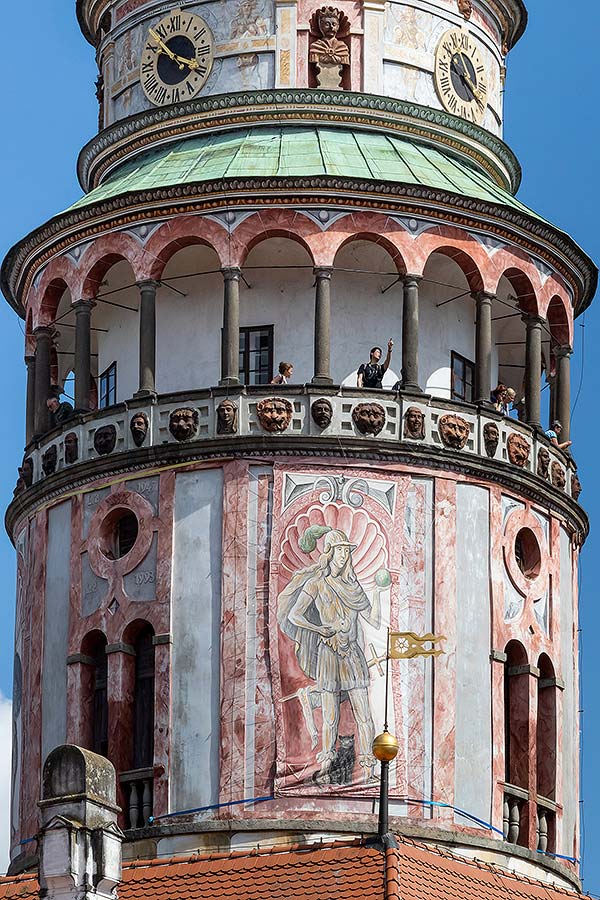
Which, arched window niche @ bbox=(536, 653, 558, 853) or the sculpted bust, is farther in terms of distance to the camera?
the sculpted bust

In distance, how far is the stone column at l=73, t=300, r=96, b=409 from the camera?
47.5 m

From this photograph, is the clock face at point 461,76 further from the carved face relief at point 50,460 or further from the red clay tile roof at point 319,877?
the red clay tile roof at point 319,877

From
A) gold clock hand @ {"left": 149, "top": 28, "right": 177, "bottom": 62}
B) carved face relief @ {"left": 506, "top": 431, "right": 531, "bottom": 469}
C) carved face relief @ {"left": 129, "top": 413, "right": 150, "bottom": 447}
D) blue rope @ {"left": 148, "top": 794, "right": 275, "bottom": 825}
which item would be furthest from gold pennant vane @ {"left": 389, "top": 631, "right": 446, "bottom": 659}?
gold clock hand @ {"left": 149, "top": 28, "right": 177, "bottom": 62}

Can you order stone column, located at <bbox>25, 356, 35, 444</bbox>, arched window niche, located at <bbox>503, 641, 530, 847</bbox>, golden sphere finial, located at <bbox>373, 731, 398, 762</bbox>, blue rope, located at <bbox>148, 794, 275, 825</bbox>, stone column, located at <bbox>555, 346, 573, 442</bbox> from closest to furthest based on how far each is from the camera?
golden sphere finial, located at <bbox>373, 731, 398, 762</bbox>
blue rope, located at <bbox>148, 794, 275, 825</bbox>
arched window niche, located at <bbox>503, 641, 530, 847</bbox>
stone column, located at <bbox>25, 356, 35, 444</bbox>
stone column, located at <bbox>555, 346, 573, 442</bbox>

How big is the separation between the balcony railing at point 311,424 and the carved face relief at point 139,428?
1 centimetres

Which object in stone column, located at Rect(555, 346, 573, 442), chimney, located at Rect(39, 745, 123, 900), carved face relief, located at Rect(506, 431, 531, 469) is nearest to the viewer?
chimney, located at Rect(39, 745, 123, 900)

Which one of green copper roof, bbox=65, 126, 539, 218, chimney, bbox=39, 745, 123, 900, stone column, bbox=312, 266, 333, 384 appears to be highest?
green copper roof, bbox=65, 126, 539, 218

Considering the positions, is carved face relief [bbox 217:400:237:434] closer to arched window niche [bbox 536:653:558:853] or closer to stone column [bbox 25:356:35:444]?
stone column [bbox 25:356:35:444]

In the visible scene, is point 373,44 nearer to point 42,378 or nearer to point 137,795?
point 42,378

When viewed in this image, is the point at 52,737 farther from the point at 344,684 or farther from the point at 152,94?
the point at 152,94

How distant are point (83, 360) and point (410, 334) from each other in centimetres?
489

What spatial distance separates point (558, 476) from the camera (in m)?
48.1

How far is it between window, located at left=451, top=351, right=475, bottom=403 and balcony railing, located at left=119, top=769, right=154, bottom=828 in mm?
7627

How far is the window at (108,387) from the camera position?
4862 centimetres
